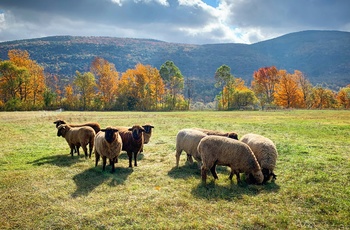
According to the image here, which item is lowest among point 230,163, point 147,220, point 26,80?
point 147,220

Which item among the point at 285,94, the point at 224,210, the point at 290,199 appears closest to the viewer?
the point at 224,210

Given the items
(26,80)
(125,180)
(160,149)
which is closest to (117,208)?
(125,180)

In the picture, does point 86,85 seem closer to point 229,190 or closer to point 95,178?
point 95,178

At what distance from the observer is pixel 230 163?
9656 mm

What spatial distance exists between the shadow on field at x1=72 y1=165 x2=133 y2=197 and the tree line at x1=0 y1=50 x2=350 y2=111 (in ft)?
218

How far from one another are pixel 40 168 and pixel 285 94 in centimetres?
8119

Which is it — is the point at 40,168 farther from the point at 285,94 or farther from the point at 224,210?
the point at 285,94

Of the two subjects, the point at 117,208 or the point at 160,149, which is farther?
the point at 160,149

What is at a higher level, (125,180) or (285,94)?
(285,94)

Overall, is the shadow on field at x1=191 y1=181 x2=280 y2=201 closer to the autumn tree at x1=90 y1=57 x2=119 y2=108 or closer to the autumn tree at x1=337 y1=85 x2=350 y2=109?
the autumn tree at x1=90 y1=57 x2=119 y2=108

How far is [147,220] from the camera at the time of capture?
6.89 meters

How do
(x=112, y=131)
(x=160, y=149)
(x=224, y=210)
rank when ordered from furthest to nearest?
1. (x=160, y=149)
2. (x=112, y=131)
3. (x=224, y=210)

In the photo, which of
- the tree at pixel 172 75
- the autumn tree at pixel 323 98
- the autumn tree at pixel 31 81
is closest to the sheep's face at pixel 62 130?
the autumn tree at pixel 31 81

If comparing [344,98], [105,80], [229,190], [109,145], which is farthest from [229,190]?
[344,98]
